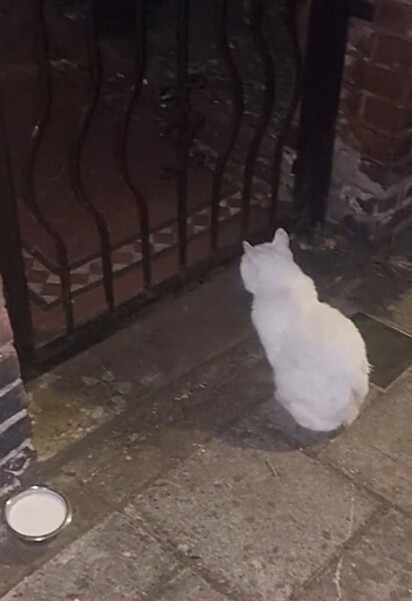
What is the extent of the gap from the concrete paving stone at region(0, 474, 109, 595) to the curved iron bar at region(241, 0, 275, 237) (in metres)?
0.85

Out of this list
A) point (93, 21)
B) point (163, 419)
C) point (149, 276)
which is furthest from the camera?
point (149, 276)

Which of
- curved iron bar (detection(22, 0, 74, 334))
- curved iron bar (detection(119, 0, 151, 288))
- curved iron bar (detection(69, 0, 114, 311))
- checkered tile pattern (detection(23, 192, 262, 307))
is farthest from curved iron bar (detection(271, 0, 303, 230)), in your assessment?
curved iron bar (detection(22, 0, 74, 334))

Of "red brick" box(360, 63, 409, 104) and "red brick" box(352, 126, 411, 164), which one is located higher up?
"red brick" box(360, 63, 409, 104)

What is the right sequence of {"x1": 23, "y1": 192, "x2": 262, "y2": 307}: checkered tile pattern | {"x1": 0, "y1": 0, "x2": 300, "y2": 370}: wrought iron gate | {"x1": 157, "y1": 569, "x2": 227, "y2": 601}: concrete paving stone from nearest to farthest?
{"x1": 157, "y1": 569, "x2": 227, "y2": 601}: concrete paving stone
{"x1": 0, "y1": 0, "x2": 300, "y2": 370}: wrought iron gate
{"x1": 23, "y1": 192, "x2": 262, "y2": 307}: checkered tile pattern

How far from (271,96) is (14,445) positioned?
3.38 feet

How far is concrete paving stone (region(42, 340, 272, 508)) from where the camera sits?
1.69 m

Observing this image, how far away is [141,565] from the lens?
153 cm

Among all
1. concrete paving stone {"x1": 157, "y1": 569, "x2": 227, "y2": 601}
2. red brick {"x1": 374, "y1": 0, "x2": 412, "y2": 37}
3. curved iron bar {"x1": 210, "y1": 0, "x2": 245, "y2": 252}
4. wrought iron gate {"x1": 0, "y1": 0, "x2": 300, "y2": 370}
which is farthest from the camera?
red brick {"x1": 374, "y1": 0, "x2": 412, "y2": 37}

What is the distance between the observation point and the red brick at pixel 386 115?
2111 millimetres

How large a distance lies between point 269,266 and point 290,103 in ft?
1.81

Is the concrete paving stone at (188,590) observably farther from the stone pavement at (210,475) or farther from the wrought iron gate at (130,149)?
the wrought iron gate at (130,149)

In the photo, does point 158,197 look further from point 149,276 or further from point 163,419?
point 163,419

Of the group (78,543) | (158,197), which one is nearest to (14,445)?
(78,543)

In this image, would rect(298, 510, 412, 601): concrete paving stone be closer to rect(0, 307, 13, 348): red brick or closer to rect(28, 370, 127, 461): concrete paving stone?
rect(28, 370, 127, 461): concrete paving stone
